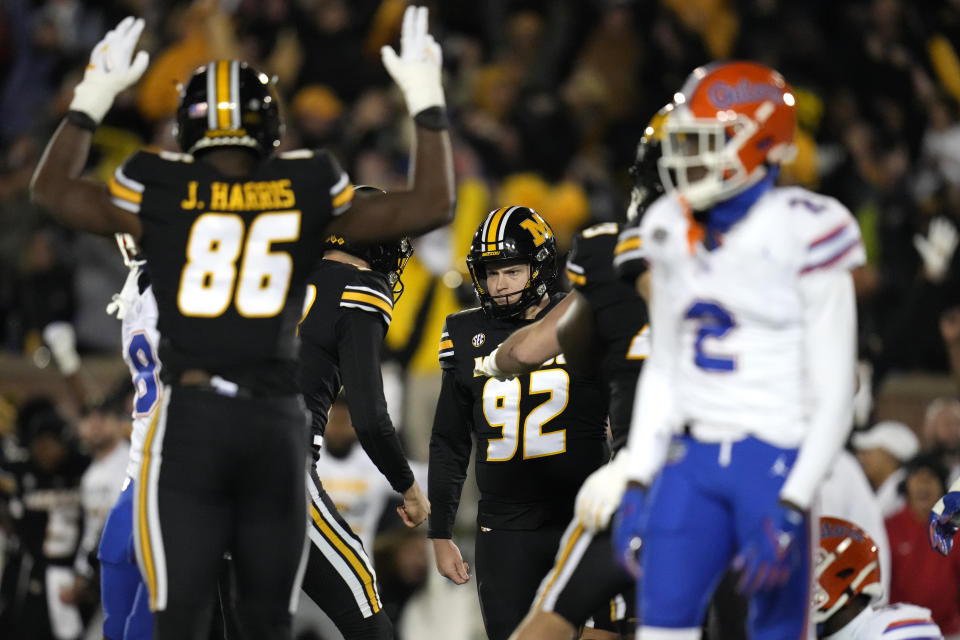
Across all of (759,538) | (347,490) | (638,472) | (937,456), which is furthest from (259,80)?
(937,456)

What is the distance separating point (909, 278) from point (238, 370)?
320 inches

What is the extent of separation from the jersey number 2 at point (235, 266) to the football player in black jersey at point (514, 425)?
5.62 feet

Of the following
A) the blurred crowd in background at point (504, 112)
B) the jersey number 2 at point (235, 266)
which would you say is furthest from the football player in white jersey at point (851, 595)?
the blurred crowd in background at point (504, 112)

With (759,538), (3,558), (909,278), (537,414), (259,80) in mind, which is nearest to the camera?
(759,538)

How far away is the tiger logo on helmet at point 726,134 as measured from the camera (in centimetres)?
379

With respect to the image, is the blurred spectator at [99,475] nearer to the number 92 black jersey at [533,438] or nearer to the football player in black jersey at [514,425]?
the football player in black jersey at [514,425]

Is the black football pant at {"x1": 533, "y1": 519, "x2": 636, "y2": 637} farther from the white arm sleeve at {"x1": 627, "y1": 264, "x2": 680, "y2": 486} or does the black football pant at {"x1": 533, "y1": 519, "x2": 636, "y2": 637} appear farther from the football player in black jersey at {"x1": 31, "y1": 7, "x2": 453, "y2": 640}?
the football player in black jersey at {"x1": 31, "y1": 7, "x2": 453, "y2": 640}

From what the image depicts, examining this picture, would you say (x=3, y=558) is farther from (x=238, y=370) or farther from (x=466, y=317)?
(x=238, y=370)

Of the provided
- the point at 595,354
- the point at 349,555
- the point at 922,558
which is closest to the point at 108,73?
the point at 595,354

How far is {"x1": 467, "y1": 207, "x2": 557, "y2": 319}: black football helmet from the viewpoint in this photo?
18.9 feet

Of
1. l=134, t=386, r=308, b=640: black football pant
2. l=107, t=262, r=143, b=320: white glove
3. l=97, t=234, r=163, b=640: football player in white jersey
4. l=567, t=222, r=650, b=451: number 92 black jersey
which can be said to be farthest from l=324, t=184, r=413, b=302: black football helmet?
l=134, t=386, r=308, b=640: black football pant

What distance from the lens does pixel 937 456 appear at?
28.1ft

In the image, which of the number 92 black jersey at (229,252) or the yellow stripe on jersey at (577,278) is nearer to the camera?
the number 92 black jersey at (229,252)

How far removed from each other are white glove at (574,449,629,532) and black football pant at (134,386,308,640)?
32.7 inches
